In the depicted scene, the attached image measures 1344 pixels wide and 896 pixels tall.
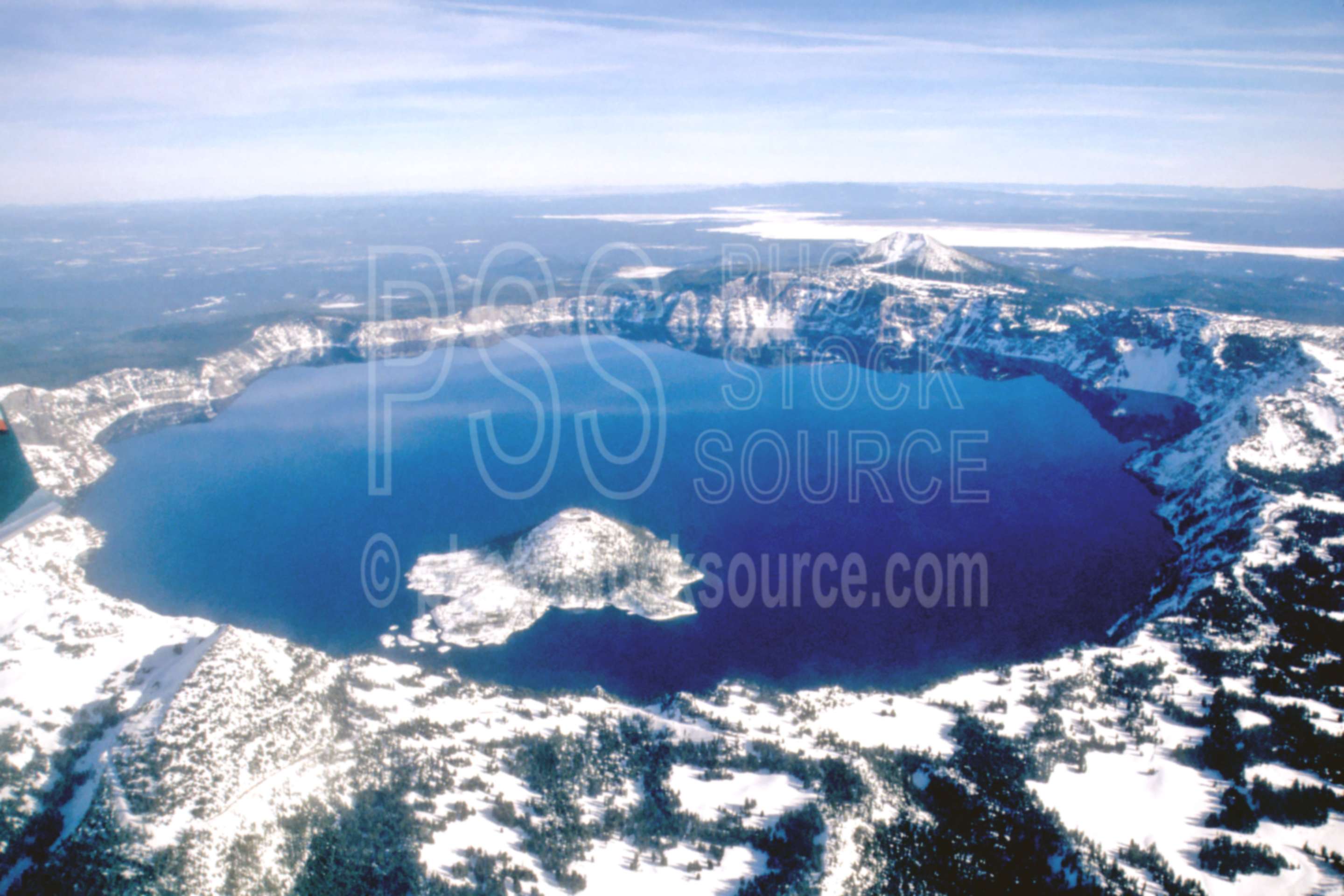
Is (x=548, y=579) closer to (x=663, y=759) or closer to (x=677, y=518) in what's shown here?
(x=677, y=518)

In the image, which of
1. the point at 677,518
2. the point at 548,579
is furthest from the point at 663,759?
the point at 677,518
